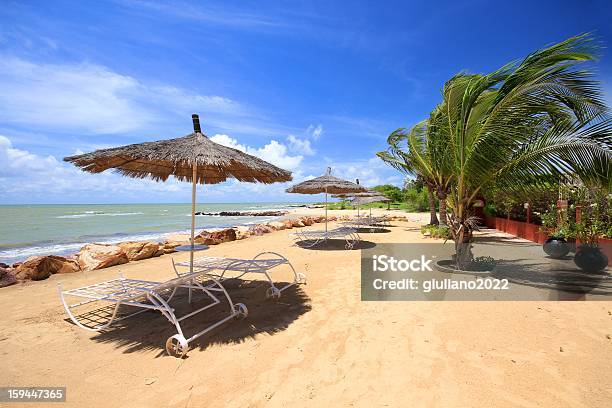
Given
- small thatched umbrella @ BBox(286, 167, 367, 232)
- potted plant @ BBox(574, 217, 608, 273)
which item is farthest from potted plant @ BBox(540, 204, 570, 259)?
small thatched umbrella @ BBox(286, 167, 367, 232)

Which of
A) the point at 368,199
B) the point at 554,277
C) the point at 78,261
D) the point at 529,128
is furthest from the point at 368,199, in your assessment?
the point at 78,261

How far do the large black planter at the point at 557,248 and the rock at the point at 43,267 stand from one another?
11.1 m

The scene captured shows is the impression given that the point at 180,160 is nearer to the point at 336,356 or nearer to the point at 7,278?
the point at 336,356

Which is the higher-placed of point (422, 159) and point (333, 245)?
point (422, 159)

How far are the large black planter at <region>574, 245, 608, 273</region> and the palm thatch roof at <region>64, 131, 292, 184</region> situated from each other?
5907mm

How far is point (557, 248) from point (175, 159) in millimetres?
8610

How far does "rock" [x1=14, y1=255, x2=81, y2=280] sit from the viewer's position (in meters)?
6.25

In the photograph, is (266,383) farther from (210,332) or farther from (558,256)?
(558,256)

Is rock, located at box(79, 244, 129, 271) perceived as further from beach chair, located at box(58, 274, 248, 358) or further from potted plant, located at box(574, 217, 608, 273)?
potted plant, located at box(574, 217, 608, 273)

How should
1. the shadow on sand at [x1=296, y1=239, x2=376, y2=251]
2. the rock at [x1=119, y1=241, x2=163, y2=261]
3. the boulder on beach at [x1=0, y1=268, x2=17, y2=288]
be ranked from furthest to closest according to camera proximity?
1. the shadow on sand at [x1=296, y1=239, x2=376, y2=251]
2. the rock at [x1=119, y1=241, x2=163, y2=261]
3. the boulder on beach at [x1=0, y1=268, x2=17, y2=288]

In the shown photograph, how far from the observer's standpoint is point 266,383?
105 inches

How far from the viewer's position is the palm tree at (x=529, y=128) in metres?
4.73

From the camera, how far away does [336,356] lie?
122 inches

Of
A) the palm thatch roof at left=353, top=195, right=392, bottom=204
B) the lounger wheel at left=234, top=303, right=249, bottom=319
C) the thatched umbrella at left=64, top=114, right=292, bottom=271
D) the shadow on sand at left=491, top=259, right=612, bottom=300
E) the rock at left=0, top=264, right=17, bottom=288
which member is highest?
the thatched umbrella at left=64, top=114, right=292, bottom=271
